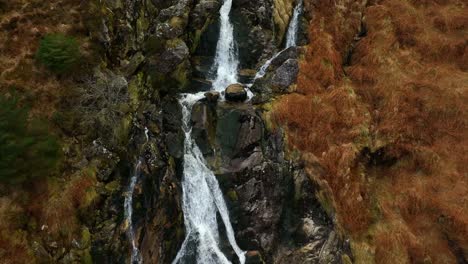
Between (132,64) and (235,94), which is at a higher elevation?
(132,64)

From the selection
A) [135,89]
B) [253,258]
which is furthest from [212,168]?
[135,89]

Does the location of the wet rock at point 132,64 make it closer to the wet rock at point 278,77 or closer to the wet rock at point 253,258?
the wet rock at point 278,77

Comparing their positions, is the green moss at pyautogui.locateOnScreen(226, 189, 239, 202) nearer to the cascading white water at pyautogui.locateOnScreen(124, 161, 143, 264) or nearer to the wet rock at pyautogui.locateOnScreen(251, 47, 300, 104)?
the cascading white water at pyautogui.locateOnScreen(124, 161, 143, 264)

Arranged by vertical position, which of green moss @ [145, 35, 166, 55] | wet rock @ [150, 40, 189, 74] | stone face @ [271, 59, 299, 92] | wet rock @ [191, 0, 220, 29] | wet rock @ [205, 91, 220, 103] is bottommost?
wet rock @ [205, 91, 220, 103]

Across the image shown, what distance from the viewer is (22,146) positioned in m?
15.3

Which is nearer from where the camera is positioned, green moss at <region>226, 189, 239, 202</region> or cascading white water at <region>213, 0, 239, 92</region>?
green moss at <region>226, 189, 239, 202</region>

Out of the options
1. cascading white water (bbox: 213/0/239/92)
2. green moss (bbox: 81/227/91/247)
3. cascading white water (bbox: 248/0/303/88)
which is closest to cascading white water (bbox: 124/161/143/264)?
green moss (bbox: 81/227/91/247)

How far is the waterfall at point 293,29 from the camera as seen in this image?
2802cm

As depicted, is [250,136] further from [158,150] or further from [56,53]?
[56,53]

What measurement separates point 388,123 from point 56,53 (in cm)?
1887

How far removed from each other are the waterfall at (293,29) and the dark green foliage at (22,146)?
57.3ft

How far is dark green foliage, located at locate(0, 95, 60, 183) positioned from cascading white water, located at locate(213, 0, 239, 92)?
37.7 feet

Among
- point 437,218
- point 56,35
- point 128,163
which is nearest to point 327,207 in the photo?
point 437,218

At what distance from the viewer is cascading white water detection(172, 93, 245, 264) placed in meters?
18.8
